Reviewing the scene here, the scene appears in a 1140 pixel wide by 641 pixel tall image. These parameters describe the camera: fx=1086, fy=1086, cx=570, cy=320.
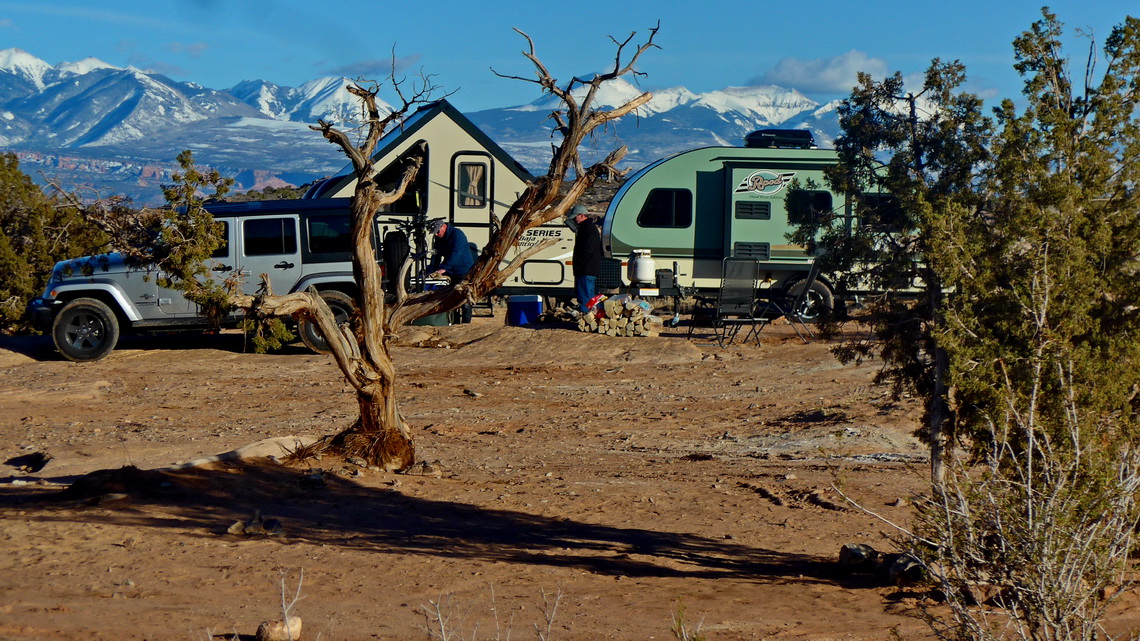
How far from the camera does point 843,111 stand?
7.97 m

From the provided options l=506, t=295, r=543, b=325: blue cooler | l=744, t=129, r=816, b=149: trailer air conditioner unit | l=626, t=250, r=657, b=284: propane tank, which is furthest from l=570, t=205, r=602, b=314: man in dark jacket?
l=744, t=129, r=816, b=149: trailer air conditioner unit

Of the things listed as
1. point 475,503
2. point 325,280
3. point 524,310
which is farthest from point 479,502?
point 524,310

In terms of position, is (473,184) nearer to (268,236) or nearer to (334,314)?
(268,236)

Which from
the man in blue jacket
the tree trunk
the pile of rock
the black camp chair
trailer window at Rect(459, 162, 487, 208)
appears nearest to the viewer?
the tree trunk

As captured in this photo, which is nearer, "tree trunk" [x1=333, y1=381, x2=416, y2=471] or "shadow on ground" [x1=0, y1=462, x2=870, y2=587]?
"shadow on ground" [x1=0, y1=462, x2=870, y2=587]

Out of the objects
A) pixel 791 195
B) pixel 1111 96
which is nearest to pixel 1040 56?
pixel 1111 96

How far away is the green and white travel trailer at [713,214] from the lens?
56.3 feet

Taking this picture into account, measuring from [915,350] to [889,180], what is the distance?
1.11m

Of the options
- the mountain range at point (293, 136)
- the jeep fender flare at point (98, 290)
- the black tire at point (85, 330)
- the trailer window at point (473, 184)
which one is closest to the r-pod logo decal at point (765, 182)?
the trailer window at point (473, 184)

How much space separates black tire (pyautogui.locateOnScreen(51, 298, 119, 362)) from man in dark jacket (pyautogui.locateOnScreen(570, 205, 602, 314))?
632 centimetres

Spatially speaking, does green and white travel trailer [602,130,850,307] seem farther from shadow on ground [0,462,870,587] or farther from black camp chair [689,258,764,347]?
shadow on ground [0,462,870,587]

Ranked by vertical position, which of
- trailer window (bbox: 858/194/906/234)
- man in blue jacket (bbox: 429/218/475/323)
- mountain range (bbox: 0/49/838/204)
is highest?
mountain range (bbox: 0/49/838/204)

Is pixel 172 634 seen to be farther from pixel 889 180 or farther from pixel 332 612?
pixel 889 180

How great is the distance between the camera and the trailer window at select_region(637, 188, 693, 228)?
17.4 meters
